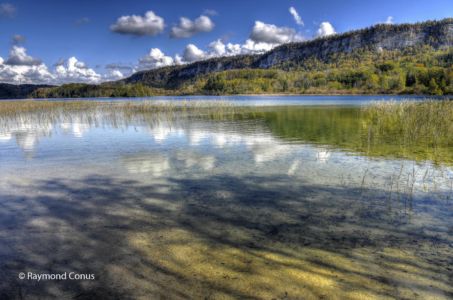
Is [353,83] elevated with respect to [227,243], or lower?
elevated

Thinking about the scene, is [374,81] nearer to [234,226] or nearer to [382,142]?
[382,142]

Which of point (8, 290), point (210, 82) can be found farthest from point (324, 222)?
point (210, 82)

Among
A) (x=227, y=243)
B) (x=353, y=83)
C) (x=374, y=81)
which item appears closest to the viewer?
(x=227, y=243)

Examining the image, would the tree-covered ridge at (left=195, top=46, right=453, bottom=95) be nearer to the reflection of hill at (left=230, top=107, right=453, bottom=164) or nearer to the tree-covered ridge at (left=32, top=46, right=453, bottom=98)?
the tree-covered ridge at (left=32, top=46, right=453, bottom=98)

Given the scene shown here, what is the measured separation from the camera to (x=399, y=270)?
4.63 metres

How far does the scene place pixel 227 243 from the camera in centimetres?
556

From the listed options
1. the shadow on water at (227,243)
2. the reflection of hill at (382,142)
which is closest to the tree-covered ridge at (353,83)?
the reflection of hill at (382,142)

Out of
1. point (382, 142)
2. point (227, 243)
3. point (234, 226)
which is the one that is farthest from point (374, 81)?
point (227, 243)

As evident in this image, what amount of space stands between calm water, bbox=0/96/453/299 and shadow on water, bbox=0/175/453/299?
0.02 metres

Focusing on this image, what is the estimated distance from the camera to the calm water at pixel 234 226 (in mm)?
4402

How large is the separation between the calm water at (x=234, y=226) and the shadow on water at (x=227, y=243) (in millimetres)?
24

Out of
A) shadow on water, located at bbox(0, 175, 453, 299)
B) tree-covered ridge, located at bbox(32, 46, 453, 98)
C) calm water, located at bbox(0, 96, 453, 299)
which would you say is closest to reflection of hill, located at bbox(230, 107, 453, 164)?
calm water, located at bbox(0, 96, 453, 299)

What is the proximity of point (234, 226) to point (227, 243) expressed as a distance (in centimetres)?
72

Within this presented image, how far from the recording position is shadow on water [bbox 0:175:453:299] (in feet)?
14.2
